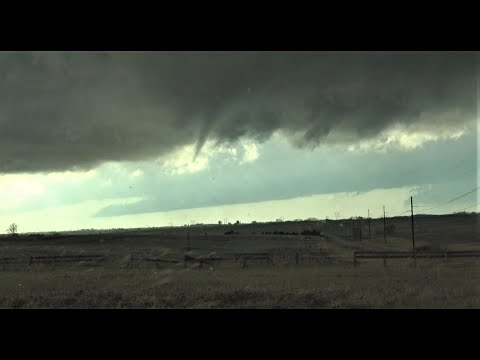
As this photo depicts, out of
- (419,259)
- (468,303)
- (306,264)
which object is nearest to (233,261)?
(306,264)

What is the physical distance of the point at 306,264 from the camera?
36.4 meters

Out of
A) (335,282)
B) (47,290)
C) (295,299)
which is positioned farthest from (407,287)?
(47,290)

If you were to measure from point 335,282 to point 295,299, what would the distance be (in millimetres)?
5932

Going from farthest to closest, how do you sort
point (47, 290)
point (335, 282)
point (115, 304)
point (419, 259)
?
point (419, 259), point (335, 282), point (47, 290), point (115, 304)

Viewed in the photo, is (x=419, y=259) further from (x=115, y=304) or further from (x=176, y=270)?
(x=115, y=304)

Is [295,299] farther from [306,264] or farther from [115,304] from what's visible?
[306,264]

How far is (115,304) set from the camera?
16.7 metres

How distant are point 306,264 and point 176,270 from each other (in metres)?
10.7
